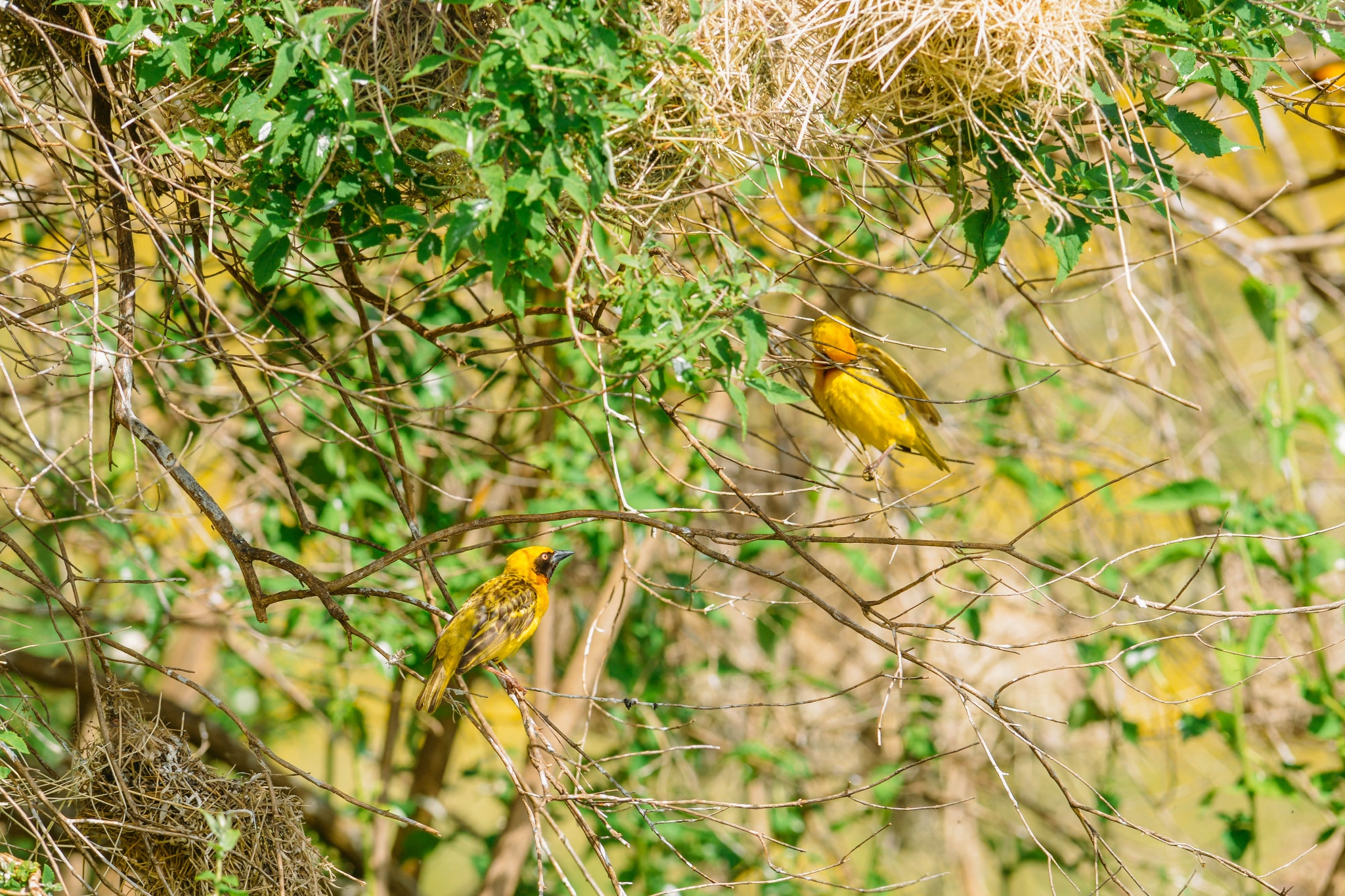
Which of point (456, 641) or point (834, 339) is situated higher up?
point (834, 339)

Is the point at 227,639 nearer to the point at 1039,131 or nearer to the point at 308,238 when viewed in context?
the point at 308,238

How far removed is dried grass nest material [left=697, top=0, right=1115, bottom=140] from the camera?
64.6 inches

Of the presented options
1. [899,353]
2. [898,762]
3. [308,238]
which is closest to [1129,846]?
[898,762]

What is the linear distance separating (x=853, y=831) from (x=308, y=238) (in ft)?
15.3

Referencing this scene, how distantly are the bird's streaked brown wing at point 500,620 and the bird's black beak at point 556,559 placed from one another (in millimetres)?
134

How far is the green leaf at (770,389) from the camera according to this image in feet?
5.00

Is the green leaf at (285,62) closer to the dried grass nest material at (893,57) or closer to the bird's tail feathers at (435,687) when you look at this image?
the dried grass nest material at (893,57)

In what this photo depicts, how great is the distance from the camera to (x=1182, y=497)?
2.96m

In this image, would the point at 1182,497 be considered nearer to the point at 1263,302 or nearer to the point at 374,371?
the point at 1263,302

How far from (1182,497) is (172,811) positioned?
98.4 inches

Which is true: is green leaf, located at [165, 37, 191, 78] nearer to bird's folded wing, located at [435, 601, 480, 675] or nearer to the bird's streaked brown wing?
bird's folded wing, located at [435, 601, 480, 675]

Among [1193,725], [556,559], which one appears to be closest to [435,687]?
[556,559]

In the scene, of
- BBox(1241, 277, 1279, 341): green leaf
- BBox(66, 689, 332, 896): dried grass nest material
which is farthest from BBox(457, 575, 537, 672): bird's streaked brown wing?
BBox(1241, 277, 1279, 341): green leaf

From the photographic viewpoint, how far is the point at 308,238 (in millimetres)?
1712
